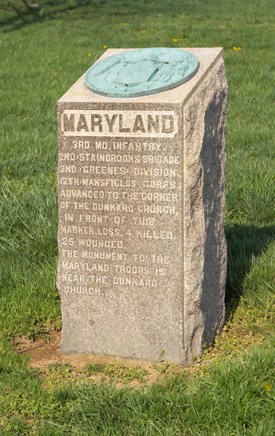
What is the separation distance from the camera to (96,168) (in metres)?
3.91

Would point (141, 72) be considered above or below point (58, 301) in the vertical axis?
above

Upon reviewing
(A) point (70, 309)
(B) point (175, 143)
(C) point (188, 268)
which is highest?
(B) point (175, 143)

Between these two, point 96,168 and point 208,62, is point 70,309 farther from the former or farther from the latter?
point 208,62

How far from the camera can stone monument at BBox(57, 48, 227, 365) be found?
12.4 ft

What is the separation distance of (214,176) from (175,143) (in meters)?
0.42

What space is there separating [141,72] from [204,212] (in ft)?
2.51

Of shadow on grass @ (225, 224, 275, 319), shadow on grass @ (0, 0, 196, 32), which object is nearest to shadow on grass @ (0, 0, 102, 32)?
shadow on grass @ (0, 0, 196, 32)

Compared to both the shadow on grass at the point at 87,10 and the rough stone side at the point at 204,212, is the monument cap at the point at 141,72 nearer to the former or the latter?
the rough stone side at the point at 204,212

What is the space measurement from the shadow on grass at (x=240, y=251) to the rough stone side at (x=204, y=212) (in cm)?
40

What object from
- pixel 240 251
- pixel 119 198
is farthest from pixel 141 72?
pixel 240 251

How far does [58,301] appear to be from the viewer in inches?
181

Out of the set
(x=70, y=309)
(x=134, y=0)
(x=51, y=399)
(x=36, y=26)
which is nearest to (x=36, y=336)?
(x=70, y=309)

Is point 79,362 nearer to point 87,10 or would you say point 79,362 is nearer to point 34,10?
point 34,10

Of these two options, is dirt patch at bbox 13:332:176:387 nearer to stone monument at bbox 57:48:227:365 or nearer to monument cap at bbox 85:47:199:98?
stone monument at bbox 57:48:227:365
